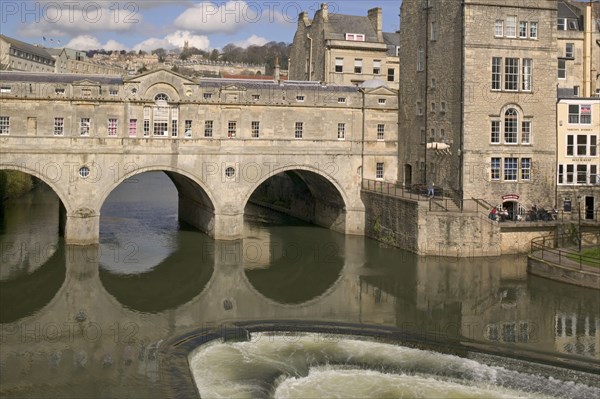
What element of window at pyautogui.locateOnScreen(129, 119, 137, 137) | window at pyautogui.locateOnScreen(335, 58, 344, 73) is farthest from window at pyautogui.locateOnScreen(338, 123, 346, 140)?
window at pyautogui.locateOnScreen(129, 119, 137, 137)

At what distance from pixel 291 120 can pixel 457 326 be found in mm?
19900

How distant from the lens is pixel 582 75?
48.6m

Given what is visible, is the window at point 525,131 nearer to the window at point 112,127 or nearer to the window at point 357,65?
the window at point 357,65

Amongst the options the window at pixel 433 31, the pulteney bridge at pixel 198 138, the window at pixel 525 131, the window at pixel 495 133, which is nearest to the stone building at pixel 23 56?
the pulteney bridge at pixel 198 138

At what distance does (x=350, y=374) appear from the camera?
68.2ft

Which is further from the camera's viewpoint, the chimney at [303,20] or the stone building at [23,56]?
the stone building at [23,56]

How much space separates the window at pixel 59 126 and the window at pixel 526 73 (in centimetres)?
2551

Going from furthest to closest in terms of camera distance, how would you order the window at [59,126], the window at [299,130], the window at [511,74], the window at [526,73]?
the window at [299,130] → the window at [526,73] → the window at [511,74] → the window at [59,126]

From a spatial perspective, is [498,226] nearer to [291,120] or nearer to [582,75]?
[291,120]

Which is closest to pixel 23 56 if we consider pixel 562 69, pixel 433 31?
pixel 433 31

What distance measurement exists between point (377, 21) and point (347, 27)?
3.14 m

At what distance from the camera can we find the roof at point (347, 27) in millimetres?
54281

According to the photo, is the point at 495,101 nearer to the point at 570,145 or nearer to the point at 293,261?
the point at 570,145

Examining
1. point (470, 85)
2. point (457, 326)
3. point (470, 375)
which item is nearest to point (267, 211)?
point (470, 85)
